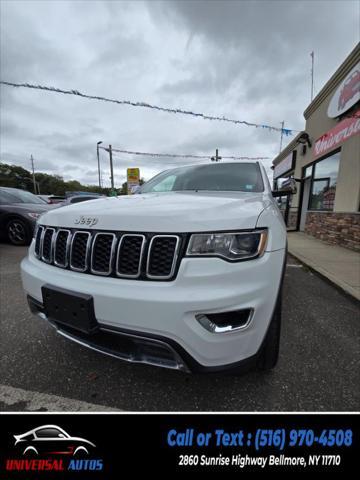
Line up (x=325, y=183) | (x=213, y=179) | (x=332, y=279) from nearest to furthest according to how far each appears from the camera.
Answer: (x=213, y=179), (x=332, y=279), (x=325, y=183)

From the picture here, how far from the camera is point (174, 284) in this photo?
1179 mm

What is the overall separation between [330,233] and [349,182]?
63.5 inches

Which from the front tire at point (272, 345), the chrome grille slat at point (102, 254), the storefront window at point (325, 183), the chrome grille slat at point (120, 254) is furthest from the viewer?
the storefront window at point (325, 183)

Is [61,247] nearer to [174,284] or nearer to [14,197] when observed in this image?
[174,284]

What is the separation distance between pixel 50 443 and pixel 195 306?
1041 millimetres

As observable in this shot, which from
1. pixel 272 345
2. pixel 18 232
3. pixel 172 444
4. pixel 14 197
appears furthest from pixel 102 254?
pixel 14 197

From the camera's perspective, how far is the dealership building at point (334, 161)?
254 inches

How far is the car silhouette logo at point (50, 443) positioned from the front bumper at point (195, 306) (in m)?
0.52

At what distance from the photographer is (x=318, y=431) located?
1258mm

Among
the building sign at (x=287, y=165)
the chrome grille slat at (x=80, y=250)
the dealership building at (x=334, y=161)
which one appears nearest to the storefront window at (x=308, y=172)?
the dealership building at (x=334, y=161)

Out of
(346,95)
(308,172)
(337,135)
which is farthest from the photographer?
(308,172)

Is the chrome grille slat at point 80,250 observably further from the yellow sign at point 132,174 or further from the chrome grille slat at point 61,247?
the yellow sign at point 132,174

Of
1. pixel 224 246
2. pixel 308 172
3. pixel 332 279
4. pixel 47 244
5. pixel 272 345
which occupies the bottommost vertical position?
pixel 332 279

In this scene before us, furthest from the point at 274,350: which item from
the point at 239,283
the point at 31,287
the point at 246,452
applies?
the point at 31,287
